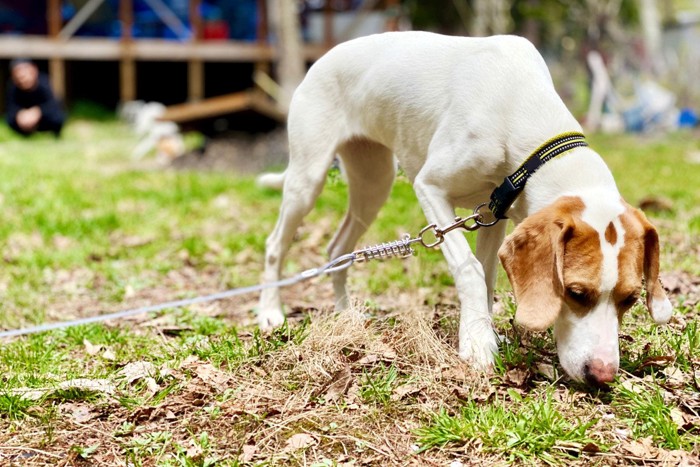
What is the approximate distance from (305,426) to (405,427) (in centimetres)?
36

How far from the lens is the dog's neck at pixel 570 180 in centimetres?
303

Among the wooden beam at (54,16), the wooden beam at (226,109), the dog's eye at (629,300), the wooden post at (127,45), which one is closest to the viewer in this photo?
the dog's eye at (629,300)

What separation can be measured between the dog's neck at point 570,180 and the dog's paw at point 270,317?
5.59ft

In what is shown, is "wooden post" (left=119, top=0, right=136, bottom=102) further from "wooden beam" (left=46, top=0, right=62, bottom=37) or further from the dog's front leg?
the dog's front leg

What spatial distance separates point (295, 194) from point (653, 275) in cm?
193

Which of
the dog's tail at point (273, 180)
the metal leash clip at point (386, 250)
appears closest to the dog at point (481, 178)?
the metal leash clip at point (386, 250)

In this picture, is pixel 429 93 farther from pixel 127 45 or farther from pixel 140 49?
pixel 140 49

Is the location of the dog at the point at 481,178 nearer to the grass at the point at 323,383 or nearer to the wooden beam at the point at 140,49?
the grass at the point at 323,383

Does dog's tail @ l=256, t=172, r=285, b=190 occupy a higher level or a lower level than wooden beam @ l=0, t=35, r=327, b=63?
higher

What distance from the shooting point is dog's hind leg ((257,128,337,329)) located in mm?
4121

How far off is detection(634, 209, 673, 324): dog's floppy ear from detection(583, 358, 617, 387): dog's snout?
39cm

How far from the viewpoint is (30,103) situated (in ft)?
41.8

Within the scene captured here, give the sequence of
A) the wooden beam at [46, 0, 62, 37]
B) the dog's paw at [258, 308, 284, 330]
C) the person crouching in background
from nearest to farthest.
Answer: the dog's paw at [258, 308, 284, 330] < the person crouching in background < the wooden beam at [46, 0, 62, 37]

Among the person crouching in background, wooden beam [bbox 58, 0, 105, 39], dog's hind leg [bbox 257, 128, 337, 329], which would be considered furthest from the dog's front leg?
wooden beam [bbox 58, 0, 105, 39]
